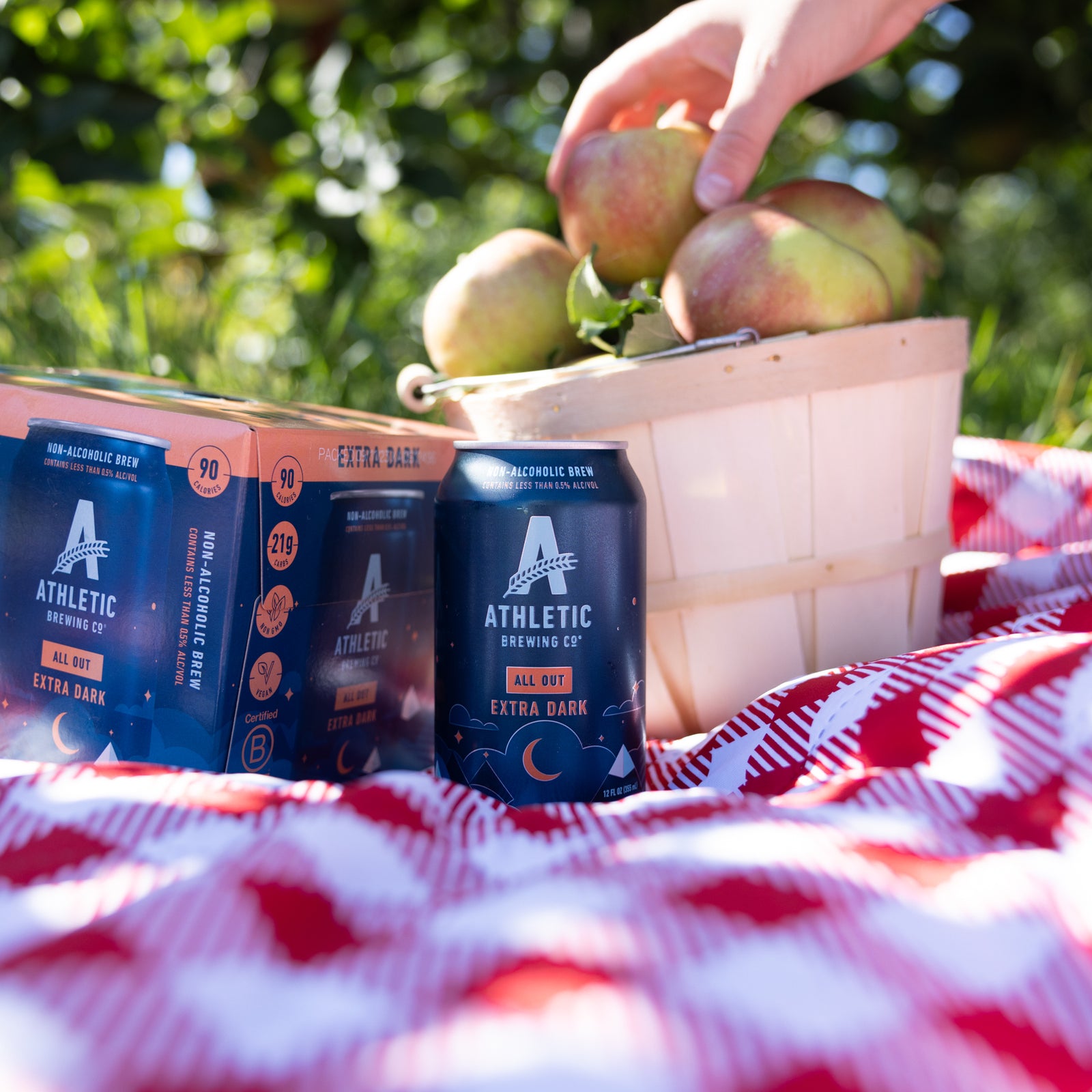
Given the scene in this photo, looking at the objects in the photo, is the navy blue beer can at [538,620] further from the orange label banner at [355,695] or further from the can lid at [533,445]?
the orange label banner at [355,695]

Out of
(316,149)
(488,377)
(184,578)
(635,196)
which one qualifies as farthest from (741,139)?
(316,149)

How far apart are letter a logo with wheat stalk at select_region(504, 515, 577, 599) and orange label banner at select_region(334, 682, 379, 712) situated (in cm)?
22

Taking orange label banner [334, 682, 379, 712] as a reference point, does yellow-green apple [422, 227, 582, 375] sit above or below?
above

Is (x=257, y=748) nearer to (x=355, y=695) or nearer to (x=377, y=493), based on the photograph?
(x=355, y=695)

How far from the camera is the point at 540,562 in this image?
0.72 metres

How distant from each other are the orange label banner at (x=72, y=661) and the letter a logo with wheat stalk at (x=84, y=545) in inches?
2.3

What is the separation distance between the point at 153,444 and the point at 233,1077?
0.49m

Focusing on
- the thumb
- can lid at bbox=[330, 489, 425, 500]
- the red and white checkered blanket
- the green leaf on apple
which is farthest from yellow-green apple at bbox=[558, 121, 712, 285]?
the red and white checkered blanket

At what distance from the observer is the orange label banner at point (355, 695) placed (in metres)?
0.86

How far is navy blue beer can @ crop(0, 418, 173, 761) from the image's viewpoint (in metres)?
0.75

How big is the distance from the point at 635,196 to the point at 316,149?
1.20 meters

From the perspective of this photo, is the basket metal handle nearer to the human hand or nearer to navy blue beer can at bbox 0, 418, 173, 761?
the human hand

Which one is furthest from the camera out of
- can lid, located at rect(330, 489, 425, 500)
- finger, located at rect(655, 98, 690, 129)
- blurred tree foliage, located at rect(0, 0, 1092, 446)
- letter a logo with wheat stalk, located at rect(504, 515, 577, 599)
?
blurred tree foliage, located at rect(0, 0, 1092, 446)

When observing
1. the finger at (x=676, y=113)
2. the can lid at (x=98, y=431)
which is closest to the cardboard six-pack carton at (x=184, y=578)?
the can lid at (x=98, y=431)
